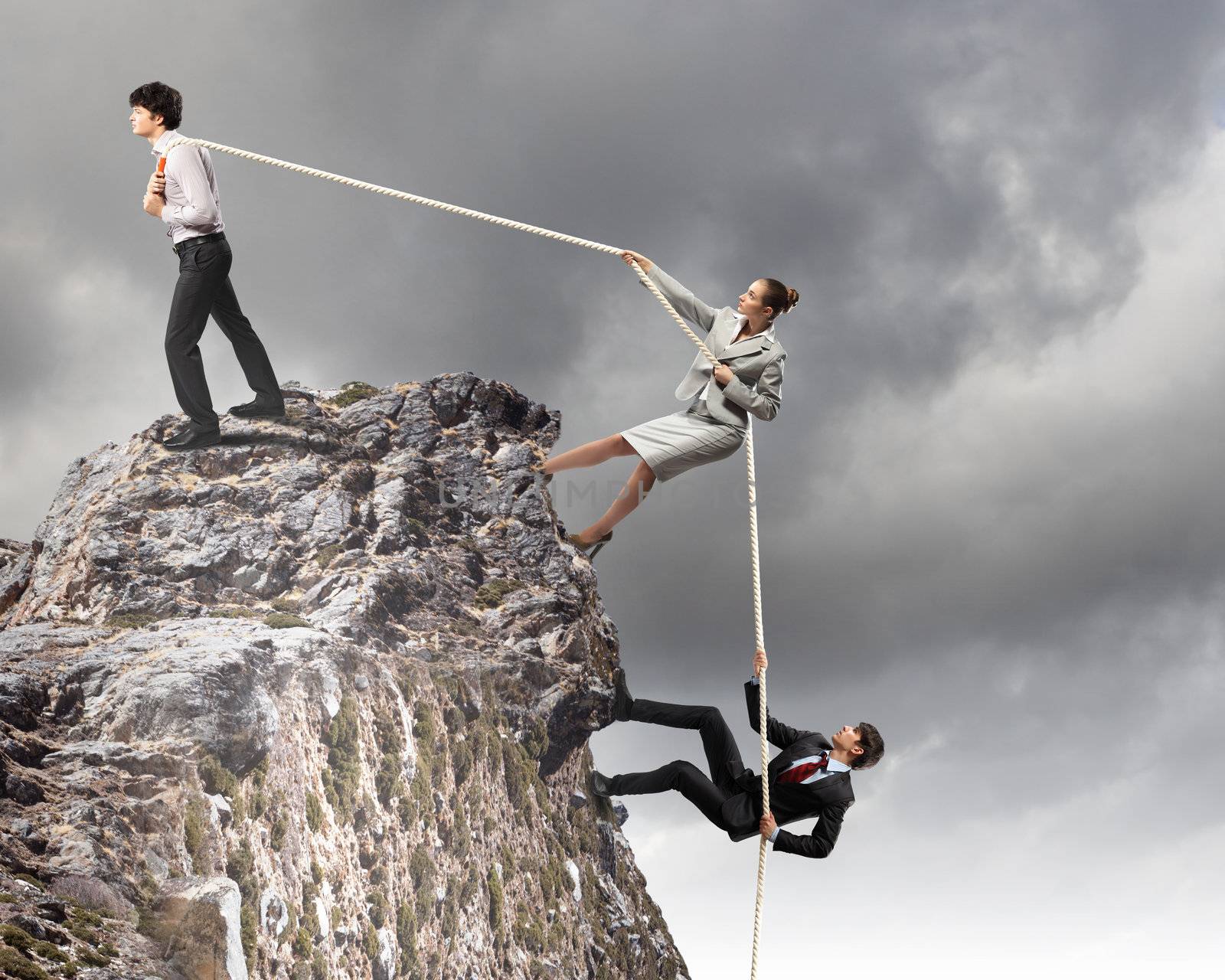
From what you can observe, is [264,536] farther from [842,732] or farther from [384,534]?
[842,732]

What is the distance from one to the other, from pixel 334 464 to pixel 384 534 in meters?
1.01

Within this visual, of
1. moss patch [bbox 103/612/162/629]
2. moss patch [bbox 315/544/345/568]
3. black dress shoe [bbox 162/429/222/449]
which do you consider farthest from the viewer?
black dress shoe [bbox 162/429/222/449]

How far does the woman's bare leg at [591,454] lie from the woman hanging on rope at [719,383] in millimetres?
19

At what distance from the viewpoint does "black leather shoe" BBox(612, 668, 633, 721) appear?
10.5m

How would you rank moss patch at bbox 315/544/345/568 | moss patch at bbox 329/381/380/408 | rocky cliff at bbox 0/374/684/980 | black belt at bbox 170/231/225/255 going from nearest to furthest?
rocky cliff at bbox 0/374/684/980 → black belt at bbox 170/231/225/255 → moss patch at bbox 315/544/345/568 → moss patch at bbox 329/381/380/408

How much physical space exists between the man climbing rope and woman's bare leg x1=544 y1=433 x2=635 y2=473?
2.35 metres

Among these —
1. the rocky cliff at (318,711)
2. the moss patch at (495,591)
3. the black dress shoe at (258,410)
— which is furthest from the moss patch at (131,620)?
the moss patch at (495,591)

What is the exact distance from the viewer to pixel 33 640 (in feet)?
26.1

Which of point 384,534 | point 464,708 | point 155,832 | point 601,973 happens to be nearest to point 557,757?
point 464,708

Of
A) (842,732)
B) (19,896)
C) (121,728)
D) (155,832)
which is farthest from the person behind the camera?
(842,732)

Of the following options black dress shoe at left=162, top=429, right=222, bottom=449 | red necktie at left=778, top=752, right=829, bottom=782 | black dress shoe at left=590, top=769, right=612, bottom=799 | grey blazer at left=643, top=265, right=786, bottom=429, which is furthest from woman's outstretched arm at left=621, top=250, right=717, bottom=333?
black dress shoe at left=590, top=769, right=612, bottom=799

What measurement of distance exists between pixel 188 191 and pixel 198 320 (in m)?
1.20

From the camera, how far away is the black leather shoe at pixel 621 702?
10461 millimetres

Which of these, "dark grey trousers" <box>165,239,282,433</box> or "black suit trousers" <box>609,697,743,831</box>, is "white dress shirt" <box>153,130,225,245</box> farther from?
"black suit trousers" <box>609,697,743,831</box>
